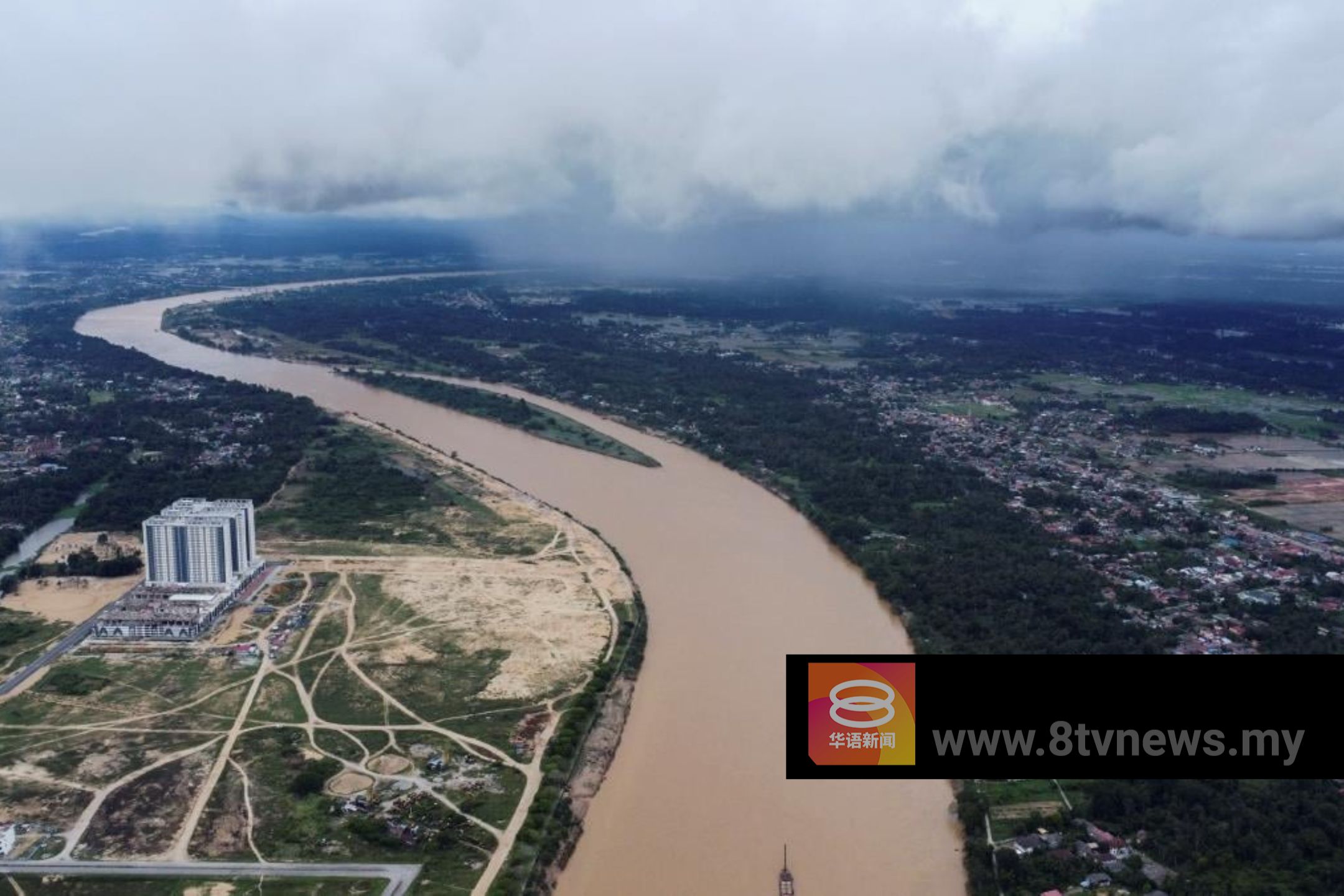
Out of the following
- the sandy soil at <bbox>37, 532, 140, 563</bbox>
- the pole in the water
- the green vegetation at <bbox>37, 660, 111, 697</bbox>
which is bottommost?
the pole in the water

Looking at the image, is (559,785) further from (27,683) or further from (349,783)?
(27,683)

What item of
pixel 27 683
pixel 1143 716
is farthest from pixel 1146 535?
A: pixel 1143 716

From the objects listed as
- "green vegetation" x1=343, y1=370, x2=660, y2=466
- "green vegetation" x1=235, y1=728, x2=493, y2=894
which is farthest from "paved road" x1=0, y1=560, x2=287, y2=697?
"green vegetation" x1=343, y1=370, x2=660, y2=466

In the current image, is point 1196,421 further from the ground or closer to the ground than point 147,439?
closer to the ground

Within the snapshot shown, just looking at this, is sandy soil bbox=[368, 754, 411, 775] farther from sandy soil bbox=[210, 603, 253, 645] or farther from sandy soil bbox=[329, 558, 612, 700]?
sandy soil bbox=[210, 603, 253, 645]

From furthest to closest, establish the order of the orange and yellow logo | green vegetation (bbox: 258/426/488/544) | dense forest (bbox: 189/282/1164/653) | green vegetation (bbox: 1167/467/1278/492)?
green vegetation (bbox: 1167/467/1278/492) < green vegetation (bbox: 258/426/488/544) < dense forest (bbox: 189/282/1164/653) < the orange and yellow logo

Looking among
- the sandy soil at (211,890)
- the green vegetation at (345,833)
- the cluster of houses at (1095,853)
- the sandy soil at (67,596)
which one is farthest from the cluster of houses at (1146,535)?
the sandy soil at (67,596)

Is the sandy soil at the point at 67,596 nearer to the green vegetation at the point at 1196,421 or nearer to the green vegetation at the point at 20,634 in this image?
the green vegetation at the point at 20,634

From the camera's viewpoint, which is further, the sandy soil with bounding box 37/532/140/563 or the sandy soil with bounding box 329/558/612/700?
the sandy soil with bounding box 37/532/140/563

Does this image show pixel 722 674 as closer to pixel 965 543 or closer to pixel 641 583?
pixel 641 583
